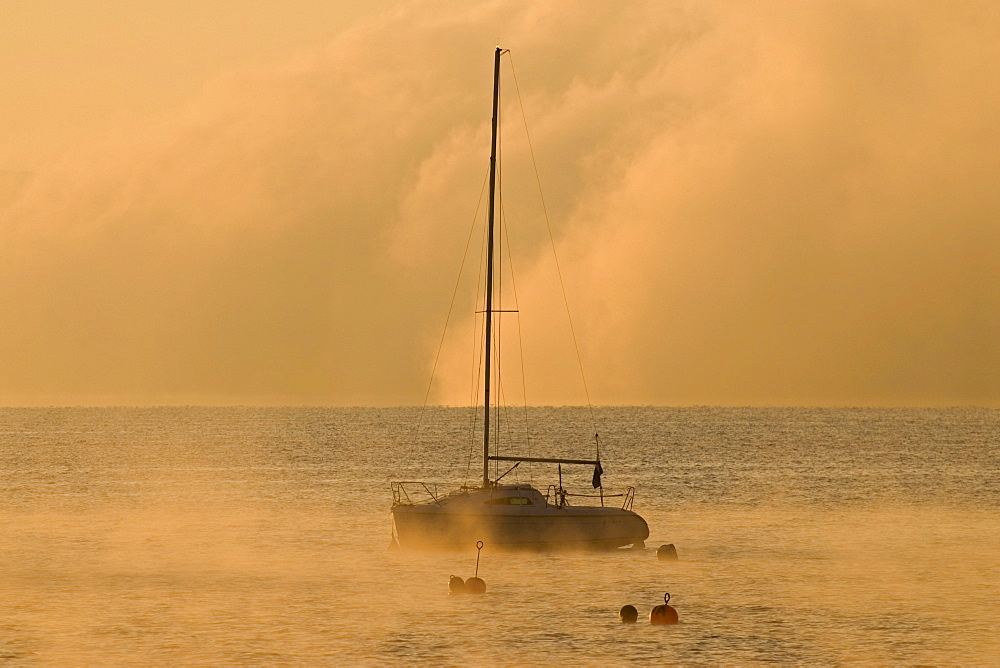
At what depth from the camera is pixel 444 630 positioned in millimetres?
43031

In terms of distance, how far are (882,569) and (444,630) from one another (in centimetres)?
2283

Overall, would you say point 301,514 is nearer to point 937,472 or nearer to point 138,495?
point 138,495

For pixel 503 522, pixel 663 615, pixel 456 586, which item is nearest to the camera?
pixel 663 615

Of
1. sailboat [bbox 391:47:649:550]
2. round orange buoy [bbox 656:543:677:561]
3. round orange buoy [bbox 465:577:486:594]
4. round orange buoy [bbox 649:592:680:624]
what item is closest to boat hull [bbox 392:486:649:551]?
sailboat [bbox 391:47:649:550]

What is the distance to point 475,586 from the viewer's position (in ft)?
164

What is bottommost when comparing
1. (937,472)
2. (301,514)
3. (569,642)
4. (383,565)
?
(569,642)

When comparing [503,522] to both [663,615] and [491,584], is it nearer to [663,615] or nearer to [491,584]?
[491,584]

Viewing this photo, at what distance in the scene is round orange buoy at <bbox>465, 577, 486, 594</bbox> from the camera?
1962 inches

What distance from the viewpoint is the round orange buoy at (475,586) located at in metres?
49.8

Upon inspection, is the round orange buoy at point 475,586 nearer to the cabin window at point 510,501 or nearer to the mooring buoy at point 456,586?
the mooring buoy at point 456,586

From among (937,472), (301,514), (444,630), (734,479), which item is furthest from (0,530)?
(937,472)

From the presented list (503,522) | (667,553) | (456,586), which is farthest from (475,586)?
(667,553)

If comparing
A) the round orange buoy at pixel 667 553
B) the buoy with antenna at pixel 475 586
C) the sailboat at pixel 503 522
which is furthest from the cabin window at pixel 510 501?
the buoy with antenna at pixel 475 586

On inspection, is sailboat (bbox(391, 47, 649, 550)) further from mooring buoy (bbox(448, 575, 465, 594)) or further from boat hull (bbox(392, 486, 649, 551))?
mooring buoy (bbox(448, 575, 465, 594))
